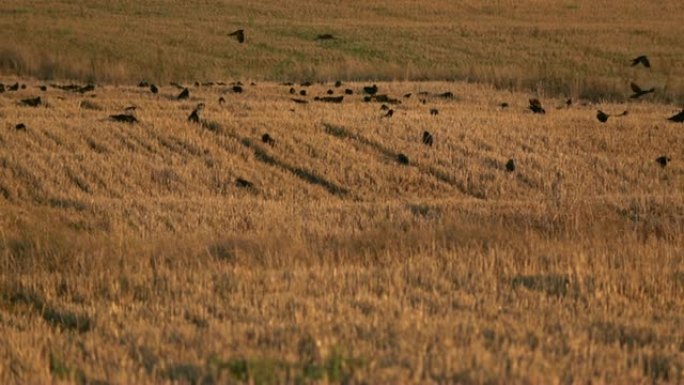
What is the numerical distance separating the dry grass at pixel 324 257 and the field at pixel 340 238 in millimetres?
28

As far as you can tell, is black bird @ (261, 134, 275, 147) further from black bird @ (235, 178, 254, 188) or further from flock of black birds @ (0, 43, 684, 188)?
black bird @ (235, 178, 254, 188)

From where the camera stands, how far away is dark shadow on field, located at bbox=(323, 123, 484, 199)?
17.1m

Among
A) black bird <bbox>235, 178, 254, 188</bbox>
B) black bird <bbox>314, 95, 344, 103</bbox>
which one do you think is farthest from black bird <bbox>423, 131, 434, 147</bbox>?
black bird <bbox>314, 95, 344, 103</bbox>

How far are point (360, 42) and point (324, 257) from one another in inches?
1325

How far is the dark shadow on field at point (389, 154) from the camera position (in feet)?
56.1

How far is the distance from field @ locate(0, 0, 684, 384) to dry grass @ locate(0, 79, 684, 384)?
0.03 metres

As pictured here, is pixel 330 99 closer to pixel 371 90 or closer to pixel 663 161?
pixel 371 90

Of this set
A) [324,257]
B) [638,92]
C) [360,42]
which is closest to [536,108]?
[638,92]

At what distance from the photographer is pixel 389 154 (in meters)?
18.5

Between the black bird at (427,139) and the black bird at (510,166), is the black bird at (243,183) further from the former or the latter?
the black bird at (510,166)

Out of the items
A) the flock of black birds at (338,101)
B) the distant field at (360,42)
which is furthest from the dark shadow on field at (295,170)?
the distant field at (360,42)

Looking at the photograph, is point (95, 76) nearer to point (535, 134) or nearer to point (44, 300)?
point (535, 134)

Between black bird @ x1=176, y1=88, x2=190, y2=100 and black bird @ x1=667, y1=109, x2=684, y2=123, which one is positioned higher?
black bird @ x1=176, y1=88, x2=190, y2=100

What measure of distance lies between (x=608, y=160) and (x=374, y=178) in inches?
189
